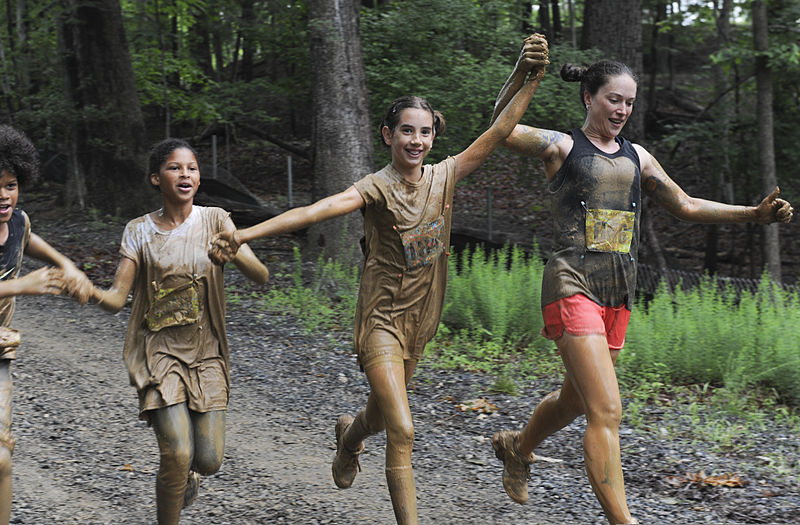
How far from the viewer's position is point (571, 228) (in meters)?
4.33

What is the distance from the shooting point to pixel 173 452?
394 centimetres

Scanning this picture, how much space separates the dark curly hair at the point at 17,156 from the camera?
3.88 meters

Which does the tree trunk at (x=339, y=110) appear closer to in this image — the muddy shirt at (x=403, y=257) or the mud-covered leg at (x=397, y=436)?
the muddy shirt at (x=403, y=257)

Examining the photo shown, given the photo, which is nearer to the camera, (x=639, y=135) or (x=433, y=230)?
(x=433, y=230)

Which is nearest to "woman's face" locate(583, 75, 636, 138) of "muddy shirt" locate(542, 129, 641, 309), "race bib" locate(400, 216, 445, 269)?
"muddy shirt" locate(542, 129, 641, 309)

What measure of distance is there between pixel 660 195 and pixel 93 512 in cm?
355

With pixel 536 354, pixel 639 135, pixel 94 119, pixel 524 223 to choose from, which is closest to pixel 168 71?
pixel 94 119

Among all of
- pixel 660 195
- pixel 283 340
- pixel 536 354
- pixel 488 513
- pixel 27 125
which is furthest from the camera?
pixel 27 125

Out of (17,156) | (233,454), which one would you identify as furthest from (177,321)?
(233,454)

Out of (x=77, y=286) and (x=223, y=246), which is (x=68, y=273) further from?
(x=223, y=246)

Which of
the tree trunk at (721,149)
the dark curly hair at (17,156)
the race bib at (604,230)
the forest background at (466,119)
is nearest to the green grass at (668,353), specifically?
the forest background at (466,119)

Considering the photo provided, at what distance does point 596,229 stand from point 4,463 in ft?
9.77

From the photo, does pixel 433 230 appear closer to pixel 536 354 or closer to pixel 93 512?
pixel 93 512

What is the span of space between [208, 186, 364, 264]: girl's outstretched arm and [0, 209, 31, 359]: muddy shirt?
0.96m
